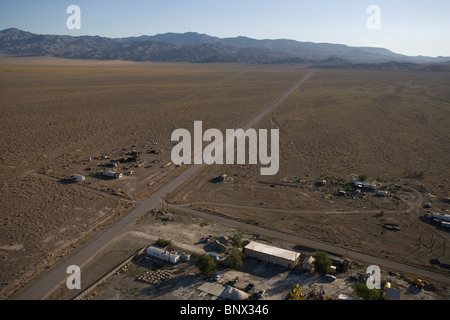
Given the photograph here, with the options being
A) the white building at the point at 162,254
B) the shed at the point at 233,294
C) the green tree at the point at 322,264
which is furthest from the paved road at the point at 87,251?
the green tree at the point at 322,264

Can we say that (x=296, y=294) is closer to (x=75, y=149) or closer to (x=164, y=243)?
(x=164, y=243)

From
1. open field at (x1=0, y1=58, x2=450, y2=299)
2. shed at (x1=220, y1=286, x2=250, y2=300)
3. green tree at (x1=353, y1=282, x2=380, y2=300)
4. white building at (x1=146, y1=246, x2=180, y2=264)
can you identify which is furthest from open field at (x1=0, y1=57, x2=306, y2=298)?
green tree at (x1=353, y1=282, x2=380, y2=300)

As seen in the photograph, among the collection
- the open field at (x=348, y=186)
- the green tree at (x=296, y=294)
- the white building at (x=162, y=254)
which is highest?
the open field at (x=348, y=186)

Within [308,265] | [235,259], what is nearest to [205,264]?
[235,259]

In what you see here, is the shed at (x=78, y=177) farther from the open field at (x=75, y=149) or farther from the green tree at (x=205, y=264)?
the green tree at (x=205, y=264)

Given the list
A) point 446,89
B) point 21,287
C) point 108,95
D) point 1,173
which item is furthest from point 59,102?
point 446,89
